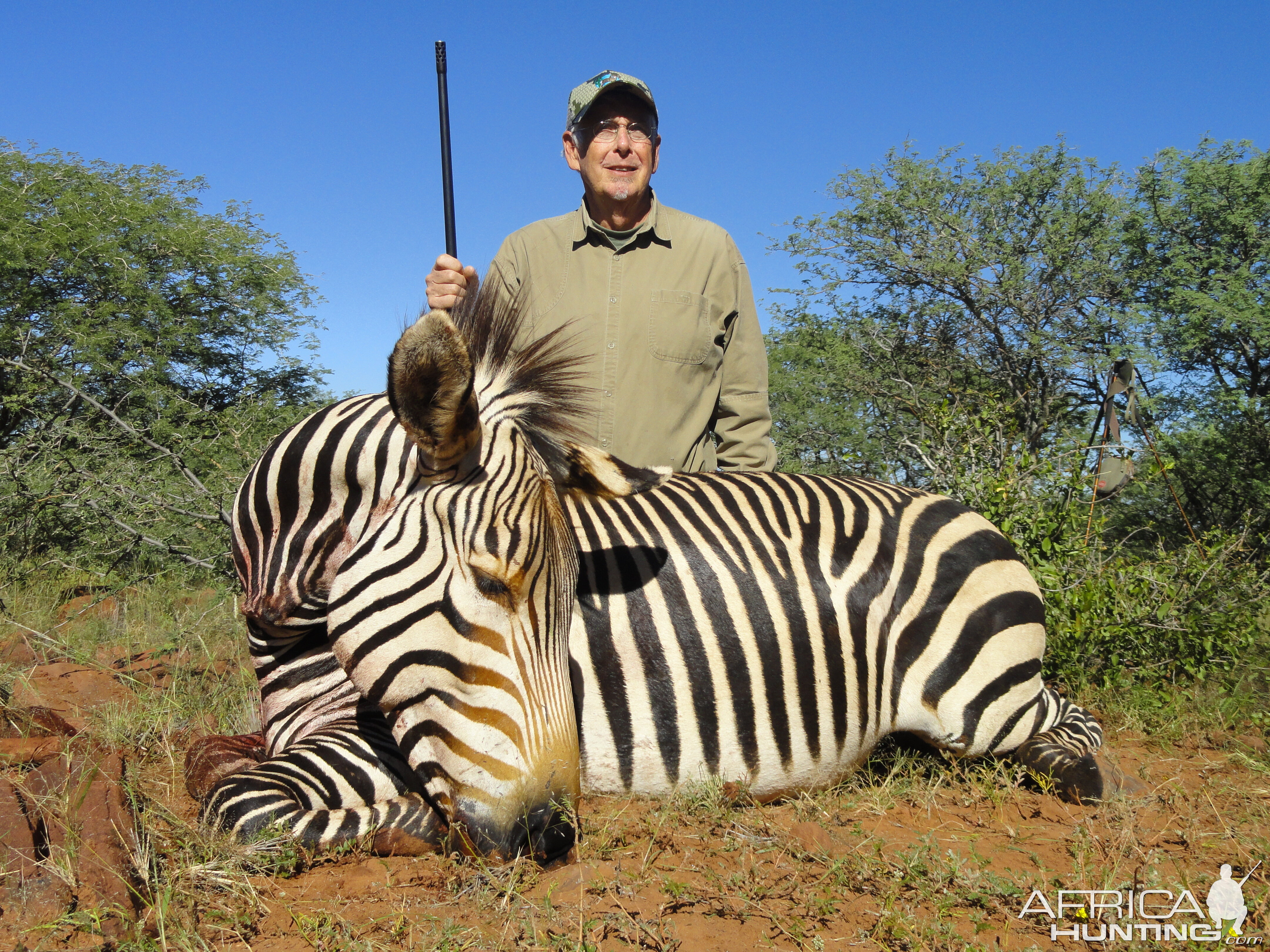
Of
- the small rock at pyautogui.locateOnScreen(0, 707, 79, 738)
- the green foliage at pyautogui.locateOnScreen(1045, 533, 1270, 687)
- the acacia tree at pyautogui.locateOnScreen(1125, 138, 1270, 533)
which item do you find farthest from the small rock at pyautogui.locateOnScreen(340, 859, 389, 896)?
the acacia tree at pyautogui.locateOnScreen(1125, 138, 1270, 533)

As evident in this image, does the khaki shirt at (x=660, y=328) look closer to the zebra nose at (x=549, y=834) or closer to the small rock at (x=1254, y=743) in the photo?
the zebra nose at (x=549, y=834)

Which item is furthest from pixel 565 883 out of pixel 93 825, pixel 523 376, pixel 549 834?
pixel 523 376

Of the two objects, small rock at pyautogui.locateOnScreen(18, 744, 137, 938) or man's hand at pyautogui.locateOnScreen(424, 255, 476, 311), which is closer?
small rock at pyautogui.locateOnScreen(18, 744, 137, 938)

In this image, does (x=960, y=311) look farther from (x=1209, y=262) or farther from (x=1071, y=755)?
(x=1071, y=755)

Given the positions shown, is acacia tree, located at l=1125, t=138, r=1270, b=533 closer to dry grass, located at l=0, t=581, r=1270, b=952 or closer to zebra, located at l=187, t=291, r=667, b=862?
dry grass, located at l=0, t=581, r=1270, b=952

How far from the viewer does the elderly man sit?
4047mm

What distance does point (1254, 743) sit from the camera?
3.87 m

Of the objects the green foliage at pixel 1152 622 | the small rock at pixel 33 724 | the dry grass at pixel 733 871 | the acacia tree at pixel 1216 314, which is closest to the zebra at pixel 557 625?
the dry grass at pixel 733 871

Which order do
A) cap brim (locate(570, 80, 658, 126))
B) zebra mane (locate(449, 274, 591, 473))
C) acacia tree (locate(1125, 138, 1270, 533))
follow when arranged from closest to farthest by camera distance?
zebra mane (locate(449, 274, 591, 473)) → cap brim (locate(570, 80, 658, 126)) → acacia tree (locate(1125, 138, 1270, 533))

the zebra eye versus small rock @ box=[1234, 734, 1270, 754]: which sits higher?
the zebra eye

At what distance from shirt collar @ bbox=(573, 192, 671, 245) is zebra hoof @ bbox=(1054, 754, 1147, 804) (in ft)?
9.48

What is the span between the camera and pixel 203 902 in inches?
85.6

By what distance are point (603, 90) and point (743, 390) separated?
159cm

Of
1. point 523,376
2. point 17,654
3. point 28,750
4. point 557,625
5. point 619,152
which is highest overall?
point 619,152
